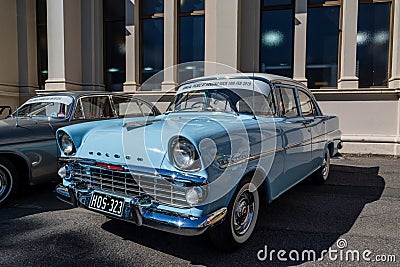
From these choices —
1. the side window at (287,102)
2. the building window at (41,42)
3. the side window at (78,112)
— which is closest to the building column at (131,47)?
the building window at (41,42)

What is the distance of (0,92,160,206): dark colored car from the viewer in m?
3.83

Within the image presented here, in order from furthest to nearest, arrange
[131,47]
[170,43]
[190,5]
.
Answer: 1. [131,47]
2. [190,5]
3. [170,43]

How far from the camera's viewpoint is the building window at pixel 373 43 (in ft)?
25.3

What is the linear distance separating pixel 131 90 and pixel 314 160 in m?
6.32

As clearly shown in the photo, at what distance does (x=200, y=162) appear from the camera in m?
2.28

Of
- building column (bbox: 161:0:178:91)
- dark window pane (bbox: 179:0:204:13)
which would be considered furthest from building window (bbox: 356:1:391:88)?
building column (bbox: 161:0:178:91)

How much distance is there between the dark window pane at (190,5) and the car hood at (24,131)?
19.9ft

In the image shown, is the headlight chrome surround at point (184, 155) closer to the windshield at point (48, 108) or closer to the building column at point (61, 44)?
the windshield at point (48, 108)

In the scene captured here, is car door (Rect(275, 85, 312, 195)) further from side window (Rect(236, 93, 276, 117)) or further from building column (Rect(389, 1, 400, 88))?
building column (Rect(389, 1, 400, 88))

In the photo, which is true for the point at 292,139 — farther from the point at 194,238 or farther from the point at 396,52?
the point at 396,52

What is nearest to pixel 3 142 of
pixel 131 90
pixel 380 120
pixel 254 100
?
pixel 254 100

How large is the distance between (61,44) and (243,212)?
7.58 m

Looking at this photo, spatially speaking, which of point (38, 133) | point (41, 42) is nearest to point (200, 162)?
point (38, 133)

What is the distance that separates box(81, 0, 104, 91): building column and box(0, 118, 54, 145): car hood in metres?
5.10
